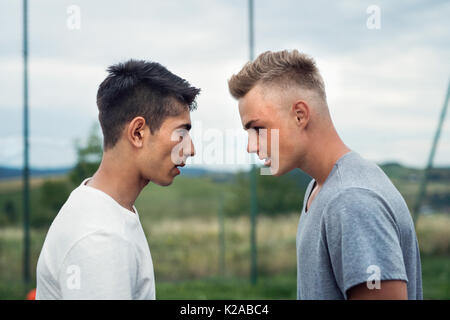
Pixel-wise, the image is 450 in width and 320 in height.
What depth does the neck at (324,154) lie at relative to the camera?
5.83 feet

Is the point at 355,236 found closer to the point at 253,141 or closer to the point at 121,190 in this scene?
the point at 253,141

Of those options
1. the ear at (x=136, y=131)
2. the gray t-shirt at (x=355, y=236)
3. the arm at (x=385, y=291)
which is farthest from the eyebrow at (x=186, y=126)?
the arm at (x=385, y=291)

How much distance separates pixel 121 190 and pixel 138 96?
0.37 metres

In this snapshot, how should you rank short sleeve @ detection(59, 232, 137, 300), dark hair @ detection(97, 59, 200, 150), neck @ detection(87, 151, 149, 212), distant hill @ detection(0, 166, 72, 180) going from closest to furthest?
short sleeve @ detection(59, 232, 137, 300)
neck @ detection(87, 151, 149, 212)
dark hair @ detection(97, 59, 200, 150)
distant hill @ detection(0, 166, 72, 180)

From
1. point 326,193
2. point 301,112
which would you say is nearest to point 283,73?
point 301,112

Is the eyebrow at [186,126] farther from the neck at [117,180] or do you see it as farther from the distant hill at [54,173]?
the distant hill at [54,173]

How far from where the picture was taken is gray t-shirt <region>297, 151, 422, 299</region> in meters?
1.42

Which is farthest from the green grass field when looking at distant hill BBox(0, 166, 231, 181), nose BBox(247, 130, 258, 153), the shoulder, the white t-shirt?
the shoulder

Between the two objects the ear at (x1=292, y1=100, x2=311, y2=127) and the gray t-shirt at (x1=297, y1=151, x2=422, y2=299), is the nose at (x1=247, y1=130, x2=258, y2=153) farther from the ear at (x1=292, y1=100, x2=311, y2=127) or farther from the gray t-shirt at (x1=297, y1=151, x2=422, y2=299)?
the gray t-shirt at (x1=297, y1=151, x2=422, y2=299)

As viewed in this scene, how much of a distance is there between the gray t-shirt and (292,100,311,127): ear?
0.72 feet

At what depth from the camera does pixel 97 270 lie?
1.31 meters

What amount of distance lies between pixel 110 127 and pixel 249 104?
0.57 meters
